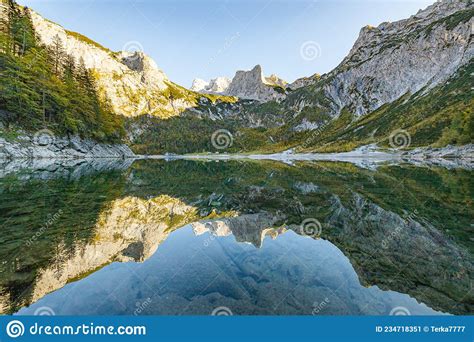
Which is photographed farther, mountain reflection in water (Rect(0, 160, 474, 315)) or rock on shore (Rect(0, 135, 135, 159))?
rock on shore (Rect(0, 135, 135, 159))

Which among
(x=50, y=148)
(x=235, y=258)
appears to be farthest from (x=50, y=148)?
(x=235, y=258)

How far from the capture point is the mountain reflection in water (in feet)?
28.0

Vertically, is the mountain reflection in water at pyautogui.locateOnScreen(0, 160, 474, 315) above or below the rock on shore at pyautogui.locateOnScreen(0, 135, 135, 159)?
below

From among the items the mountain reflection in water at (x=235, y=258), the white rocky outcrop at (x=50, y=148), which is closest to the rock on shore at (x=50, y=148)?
the white rocky outcrop at (x=50, y=148)

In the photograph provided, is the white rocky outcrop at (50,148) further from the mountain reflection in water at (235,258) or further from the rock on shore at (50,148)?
the mountain reflection in water at (235,258)

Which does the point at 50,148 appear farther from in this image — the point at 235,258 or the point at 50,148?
the point at 235,258

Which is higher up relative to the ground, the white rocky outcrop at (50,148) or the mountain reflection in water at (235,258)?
the white rocky outcrop at (50,148)

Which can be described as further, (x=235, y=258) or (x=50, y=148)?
(x=50, y=148)

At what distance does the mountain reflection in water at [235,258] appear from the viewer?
853cm

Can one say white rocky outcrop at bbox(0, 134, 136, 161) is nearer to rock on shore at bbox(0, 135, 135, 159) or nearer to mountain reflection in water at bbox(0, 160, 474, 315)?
rock on shore at bbox(0, 135, 135, 159)

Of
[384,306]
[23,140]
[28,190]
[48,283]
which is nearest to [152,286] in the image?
[48,283]

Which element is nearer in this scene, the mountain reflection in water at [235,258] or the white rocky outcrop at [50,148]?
the mountain reflection in water at [235,258]

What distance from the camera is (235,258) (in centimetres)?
1231

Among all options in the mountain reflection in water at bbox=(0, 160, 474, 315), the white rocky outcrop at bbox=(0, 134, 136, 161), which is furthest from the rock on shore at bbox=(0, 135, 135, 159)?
the mountain reflection in water at bbox=(0, 160, 474, 315)
